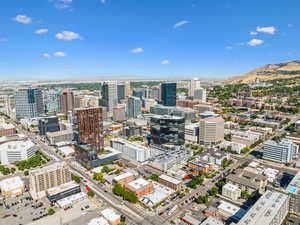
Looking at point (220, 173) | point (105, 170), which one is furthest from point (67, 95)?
point (220, 173)

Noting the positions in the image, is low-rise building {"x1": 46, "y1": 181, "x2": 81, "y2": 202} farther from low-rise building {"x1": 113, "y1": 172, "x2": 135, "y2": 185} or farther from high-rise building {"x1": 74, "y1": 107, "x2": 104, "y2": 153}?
high-rise building {"x1": 74, "y1": 107, "x2": 104, "y2": 153}

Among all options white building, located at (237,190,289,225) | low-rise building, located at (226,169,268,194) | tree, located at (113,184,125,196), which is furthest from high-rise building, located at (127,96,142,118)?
white building, located at (237,190,289,225)

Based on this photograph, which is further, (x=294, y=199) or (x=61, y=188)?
(x=61, y=188)

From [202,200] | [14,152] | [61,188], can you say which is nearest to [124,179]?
[61,188]

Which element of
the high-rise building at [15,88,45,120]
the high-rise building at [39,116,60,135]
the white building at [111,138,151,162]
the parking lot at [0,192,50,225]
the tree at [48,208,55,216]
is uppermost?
the high-rise building at [15,88,45,120]

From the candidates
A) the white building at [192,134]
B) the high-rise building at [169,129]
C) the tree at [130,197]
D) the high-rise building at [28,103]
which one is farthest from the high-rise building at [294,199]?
the high-rise building at [28,103]

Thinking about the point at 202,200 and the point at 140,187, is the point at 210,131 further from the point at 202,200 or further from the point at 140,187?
the point at 140,187
